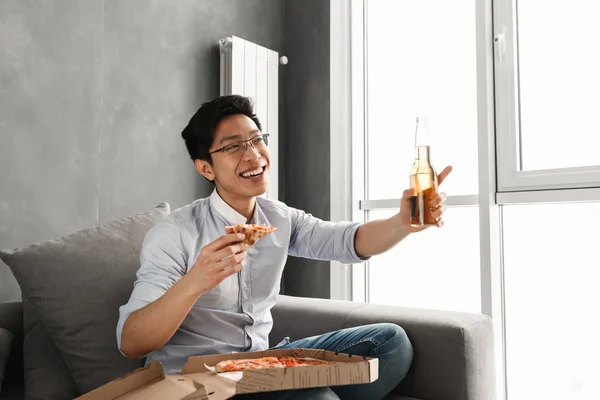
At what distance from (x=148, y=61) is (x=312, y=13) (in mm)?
1010

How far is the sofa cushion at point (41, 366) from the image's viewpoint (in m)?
1.49

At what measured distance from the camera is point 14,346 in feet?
5.26

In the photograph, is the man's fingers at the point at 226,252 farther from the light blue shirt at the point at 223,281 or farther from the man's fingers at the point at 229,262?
the light blue shirt at the point at 223,281

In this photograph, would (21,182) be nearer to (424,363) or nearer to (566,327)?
(424,363)

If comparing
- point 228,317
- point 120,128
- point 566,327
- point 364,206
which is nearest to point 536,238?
point 566,327

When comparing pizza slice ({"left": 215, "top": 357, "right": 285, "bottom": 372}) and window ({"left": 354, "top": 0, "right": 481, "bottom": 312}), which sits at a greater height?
window ({"left": 354, "top": 0, "right": 481, "bottom": 312})

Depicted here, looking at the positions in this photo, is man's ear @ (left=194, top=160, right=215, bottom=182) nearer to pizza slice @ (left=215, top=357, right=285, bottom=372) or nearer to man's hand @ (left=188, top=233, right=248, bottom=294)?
man's hand @ (left=188, top=233, right=248, bottom=294)

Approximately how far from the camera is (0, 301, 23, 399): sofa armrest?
1.58m

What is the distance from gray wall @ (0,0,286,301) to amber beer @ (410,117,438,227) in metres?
1.25

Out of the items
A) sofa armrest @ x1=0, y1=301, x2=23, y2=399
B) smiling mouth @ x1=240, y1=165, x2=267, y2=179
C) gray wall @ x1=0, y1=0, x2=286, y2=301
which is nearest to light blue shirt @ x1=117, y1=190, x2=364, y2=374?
smiling mouth @ x1=240, y1=165, x2=267, y2=179

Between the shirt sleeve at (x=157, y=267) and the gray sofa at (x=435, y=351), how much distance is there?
49cm

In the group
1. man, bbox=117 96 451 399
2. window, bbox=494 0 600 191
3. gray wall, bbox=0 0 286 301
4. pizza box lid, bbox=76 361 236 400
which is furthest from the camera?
window, bbox=494 0 600 191

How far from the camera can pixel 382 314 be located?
1.70 metres

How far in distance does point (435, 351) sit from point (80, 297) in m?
1.02
